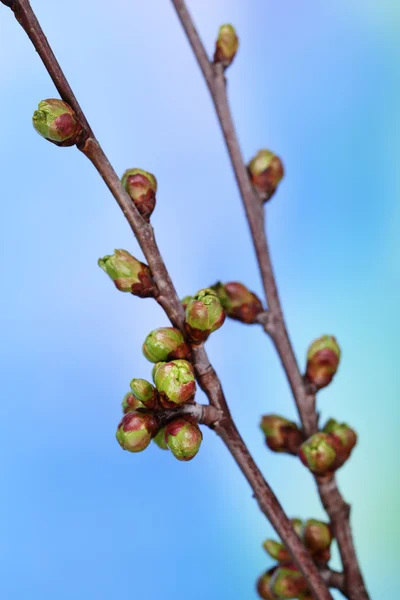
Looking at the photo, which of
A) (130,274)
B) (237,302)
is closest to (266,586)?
(237,302)

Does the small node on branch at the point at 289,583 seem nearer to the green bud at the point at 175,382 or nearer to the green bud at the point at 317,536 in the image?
the green bud at the point at 317,536

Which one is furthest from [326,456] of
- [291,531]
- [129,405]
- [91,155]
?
[91,155]

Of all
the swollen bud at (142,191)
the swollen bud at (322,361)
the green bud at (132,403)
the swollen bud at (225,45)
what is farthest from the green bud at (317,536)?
the swollen bud at (225,45)

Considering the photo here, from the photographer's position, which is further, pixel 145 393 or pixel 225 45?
pixel 225 45

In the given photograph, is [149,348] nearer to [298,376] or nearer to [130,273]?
[130,273]

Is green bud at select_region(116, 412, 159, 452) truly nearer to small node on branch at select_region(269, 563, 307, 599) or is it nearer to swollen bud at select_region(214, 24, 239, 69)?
small node on branch at select_region(269, 563, 307, 599)

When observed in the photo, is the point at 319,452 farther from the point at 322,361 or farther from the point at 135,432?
the point at 135,432
